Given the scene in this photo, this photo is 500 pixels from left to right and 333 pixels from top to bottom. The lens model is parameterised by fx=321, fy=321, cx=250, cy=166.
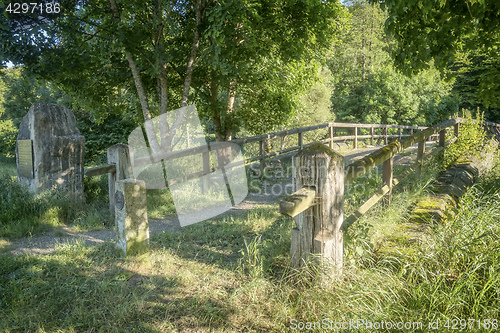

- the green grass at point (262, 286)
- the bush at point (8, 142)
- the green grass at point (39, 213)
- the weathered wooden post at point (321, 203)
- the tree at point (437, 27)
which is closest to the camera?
the green grass at point (262, 286)

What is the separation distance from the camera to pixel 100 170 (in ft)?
19.3

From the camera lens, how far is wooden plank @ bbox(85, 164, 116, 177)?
585cm

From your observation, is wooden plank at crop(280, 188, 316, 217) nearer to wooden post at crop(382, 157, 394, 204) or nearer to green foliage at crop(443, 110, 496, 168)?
wooden post at crop(382, 157, 394, 204)

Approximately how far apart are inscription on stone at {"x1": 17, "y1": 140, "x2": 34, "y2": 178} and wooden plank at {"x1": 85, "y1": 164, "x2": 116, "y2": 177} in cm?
105

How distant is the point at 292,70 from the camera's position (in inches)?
359

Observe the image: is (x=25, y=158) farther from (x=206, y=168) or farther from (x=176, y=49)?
(x=176, y=49)

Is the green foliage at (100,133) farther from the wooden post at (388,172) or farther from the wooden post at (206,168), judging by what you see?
the wooden post at (388,172)

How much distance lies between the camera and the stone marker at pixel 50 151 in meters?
5.81

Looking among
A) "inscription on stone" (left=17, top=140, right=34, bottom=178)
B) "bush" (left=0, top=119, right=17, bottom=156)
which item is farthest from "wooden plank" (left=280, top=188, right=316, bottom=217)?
"bush" (left=0, top=119, right=17, bottom=156)

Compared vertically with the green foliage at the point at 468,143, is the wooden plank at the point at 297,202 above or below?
below

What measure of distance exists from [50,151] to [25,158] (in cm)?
61

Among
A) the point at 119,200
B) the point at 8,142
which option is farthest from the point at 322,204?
the point at 8,142

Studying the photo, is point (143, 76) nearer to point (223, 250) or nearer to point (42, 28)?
point (42, 28)

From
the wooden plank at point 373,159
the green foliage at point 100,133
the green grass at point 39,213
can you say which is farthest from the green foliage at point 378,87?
the green grass at point 39,213
